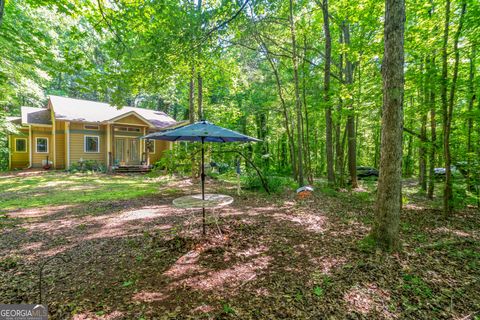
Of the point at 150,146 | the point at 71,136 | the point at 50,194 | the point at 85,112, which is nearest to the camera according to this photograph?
the point at 50,194

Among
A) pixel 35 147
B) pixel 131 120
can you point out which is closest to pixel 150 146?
pixel 131 120

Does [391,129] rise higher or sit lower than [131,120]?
lower

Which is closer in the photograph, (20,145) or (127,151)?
(20,145)

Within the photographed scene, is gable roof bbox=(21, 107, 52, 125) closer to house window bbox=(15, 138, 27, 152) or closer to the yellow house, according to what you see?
the yellow house

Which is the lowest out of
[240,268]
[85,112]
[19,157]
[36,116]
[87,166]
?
[240,268]

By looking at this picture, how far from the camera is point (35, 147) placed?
15195 millimetres

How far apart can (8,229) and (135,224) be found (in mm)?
2432

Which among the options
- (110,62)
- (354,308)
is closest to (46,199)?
(110,62)

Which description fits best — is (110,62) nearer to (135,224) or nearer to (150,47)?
(150,47)

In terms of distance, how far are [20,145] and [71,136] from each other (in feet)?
13.8

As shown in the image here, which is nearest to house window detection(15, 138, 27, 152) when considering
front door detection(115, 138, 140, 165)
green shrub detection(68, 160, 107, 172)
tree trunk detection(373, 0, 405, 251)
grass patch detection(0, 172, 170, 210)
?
green shrub detection(68, 160, 107, 172)

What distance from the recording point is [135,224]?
16.4 feet

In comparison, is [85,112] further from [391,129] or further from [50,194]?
[391,129]

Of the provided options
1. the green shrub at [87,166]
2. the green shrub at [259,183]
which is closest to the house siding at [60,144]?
the green shrub at [87,166]
